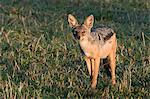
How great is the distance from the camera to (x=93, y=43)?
8.73 meters

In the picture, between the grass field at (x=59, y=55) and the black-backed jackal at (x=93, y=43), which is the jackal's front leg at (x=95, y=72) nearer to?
the black-backed jackal at (x=93, y=43)

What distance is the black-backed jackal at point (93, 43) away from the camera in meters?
8.49

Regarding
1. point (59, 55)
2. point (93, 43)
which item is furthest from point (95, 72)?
point (59, 55)

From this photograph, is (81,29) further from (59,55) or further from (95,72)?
(59,55)

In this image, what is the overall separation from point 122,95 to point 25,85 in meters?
1.62

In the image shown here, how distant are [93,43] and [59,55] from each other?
2673mm

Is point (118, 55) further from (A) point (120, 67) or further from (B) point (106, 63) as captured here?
(B) point (106, 63)

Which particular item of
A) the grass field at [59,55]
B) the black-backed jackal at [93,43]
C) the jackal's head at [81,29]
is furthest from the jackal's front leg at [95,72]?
the jackal's head at [81,29]

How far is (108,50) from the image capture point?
30.1 feet

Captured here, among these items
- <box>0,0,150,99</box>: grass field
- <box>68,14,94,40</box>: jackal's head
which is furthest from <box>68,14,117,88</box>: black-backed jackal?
<box>0,0,150,99</box>: grass field

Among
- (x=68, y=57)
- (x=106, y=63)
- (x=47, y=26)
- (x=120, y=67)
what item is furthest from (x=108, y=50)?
(x=47, y=26)

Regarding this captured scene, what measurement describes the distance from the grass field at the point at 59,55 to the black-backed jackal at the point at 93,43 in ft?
1.09

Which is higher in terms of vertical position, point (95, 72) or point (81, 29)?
point (81, 29)

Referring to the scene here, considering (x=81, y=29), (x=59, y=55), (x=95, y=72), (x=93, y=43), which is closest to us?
(x=81, y=29)
